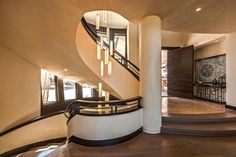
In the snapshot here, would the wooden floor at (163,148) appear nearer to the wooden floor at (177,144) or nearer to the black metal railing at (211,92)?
the wooden floor at (177,144)

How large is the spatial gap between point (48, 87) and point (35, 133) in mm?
2087

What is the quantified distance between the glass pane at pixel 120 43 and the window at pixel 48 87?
3500mm

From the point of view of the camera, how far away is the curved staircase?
149 inches

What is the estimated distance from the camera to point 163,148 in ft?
10.5

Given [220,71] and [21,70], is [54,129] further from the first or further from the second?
[220,71]

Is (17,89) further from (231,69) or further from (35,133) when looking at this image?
(231,69)

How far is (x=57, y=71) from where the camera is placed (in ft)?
22.2

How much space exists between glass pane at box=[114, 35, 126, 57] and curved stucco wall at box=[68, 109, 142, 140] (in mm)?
5197

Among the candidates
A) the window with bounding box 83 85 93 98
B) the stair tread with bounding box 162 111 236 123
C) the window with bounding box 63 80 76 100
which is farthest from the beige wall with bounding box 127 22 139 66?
the stair tread with bounding box 162 111 236 123

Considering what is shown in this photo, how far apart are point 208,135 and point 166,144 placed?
3.78 ft

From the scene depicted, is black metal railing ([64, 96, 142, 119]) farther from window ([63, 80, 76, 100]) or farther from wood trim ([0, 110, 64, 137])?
window ([63, 80, 76, 100])

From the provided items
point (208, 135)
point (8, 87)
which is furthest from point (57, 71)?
point (208, 135)

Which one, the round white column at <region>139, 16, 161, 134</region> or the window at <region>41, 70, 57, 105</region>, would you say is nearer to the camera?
the round white column at <region>139, 16, 161, 134</region>

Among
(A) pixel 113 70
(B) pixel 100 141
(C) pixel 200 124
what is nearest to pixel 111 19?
(A) pixel 113 70
